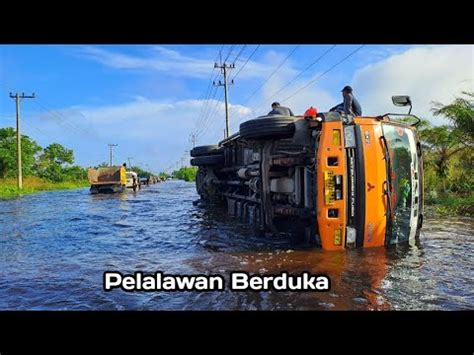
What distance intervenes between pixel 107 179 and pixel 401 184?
79.2ft

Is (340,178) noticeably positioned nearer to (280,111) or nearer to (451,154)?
(280,111)

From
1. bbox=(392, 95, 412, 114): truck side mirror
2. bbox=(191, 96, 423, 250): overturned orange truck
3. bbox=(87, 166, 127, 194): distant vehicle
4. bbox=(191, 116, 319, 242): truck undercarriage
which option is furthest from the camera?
bbox=(87, 166, 127, 194): distant vehicle

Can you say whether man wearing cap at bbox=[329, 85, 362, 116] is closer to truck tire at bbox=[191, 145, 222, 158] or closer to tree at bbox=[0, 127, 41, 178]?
truck tire at bbox=[191, 145, 222, 158]

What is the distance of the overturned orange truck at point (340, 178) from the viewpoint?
5.14 meters

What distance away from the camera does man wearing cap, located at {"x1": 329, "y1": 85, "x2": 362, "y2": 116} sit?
19.6ft

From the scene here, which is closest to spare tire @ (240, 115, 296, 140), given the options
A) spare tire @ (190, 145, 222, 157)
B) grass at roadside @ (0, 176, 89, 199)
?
spare tire @ (190, 145, 222, 157)

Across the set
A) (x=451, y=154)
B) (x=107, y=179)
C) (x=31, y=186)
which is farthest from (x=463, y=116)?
(x=31, y=186)

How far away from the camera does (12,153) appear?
3588 cm

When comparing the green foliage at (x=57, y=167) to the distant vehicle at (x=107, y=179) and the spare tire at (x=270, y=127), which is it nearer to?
the distant vehicle at (x=107, y=179)

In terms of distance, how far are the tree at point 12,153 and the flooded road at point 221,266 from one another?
30340 mm

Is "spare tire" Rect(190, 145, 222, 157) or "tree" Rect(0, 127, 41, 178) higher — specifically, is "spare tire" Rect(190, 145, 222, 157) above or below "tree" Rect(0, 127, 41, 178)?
below

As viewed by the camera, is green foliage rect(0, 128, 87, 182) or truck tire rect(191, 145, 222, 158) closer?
truck tire rect(191, 145, 222, 158)

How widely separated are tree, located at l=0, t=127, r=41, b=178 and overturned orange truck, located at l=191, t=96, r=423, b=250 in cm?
3450
